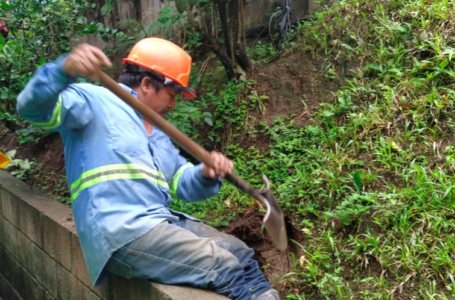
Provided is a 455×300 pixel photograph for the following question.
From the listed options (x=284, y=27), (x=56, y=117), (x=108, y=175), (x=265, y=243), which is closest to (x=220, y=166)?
(x=108, y=175)

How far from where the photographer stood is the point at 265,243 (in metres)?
3.55

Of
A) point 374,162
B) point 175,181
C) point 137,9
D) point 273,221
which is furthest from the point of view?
point 137,9

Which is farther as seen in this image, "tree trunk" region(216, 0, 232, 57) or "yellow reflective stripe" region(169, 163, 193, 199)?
"tree trunk" region(216, 0, 232, 57)

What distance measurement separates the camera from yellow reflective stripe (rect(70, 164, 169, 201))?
7.90 ft

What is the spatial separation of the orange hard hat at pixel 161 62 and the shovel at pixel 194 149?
48cm

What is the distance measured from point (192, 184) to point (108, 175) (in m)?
0.54

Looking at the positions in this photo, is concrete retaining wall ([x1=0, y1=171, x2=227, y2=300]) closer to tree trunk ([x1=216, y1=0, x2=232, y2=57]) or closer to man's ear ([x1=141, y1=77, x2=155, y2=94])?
man's ear ([x1=141, y1=77, x2=155, y2=94])

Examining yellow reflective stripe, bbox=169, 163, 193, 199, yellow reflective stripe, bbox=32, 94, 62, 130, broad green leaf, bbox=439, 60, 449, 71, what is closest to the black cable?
broad green leaf, bbox=439, 60, 449, 71

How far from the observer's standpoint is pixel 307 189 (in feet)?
11.8

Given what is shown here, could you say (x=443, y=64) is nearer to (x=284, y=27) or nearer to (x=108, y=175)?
(x=284, y=27)

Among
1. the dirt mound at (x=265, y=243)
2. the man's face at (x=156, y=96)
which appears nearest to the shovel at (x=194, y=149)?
the man's face at (x=156, y=96)

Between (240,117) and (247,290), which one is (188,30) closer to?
(240,117)

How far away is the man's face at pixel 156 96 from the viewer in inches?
106

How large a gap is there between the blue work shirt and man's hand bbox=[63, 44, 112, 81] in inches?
7.4
